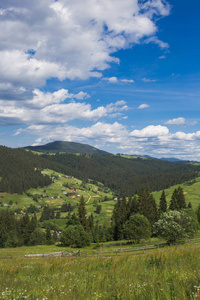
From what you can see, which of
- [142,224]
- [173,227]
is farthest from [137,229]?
[173,227]

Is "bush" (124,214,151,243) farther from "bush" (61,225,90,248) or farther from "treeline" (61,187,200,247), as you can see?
"bush" (61,225,90,248)

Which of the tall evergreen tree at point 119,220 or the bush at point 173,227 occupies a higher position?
the bush at point 173,227

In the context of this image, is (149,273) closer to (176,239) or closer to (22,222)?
(176,239)

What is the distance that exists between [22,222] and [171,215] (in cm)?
8927

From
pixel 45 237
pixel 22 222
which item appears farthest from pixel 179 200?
pixel 22 222

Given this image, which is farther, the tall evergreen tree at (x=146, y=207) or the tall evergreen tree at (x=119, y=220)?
the tall evergreen tree at (x=146, y=207)

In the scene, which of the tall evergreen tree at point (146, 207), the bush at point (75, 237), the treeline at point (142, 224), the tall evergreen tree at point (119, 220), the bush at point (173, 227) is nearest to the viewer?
the bush at point (173, 227)

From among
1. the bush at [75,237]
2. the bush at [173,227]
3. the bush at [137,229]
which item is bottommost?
the bush at [75,237]

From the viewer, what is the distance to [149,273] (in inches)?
329

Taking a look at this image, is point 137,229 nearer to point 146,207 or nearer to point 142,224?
point 142,224

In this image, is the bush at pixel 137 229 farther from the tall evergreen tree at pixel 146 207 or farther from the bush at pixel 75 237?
the tall evergreen tree at pixel 146 207

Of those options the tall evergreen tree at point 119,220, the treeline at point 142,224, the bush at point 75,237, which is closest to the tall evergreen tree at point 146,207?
the treeline at point 142,224

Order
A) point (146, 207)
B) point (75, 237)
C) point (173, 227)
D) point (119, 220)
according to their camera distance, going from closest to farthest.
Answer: point (173, 227) < point (75, 237) < point (119, 220) < point (146, 207)

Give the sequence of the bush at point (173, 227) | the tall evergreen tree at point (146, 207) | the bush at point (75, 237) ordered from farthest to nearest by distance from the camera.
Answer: the tall evergreen tree at point (146, 207), the bush at point (75, 237), the bush at point (173, 227)
